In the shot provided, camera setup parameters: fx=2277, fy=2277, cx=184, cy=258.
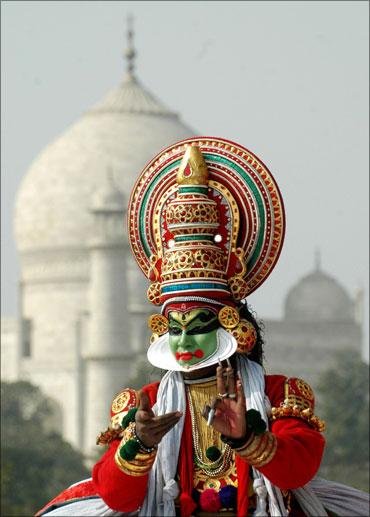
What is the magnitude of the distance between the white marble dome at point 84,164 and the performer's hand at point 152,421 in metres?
75.3

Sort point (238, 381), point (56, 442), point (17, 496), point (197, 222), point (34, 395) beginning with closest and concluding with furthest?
point (238, 381)
point (197, 222)
point (17, 496)
point (56, 442)
point (34, 395)

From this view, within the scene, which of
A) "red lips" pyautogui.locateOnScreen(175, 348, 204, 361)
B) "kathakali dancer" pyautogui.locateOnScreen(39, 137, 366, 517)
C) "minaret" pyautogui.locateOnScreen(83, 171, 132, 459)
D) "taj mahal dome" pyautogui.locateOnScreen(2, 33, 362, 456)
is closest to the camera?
"kathakali dancer" pyautogui.locateOnScreen(39, 137, 366, 517)

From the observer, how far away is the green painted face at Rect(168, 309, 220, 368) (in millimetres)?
8773

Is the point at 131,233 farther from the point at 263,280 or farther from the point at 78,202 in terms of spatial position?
the point at 78,202

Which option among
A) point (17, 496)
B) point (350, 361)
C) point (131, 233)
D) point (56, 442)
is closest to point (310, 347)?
point (350, 361)

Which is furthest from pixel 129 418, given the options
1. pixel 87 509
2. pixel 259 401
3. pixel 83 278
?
pixel 83 278

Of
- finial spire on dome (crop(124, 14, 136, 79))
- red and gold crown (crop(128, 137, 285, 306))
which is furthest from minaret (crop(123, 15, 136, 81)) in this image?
red and gold crown (crop(128, 137, 285, 306))

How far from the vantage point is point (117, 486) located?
8.51m

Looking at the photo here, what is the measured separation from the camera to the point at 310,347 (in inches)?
3290

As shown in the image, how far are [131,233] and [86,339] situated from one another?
2674 inches

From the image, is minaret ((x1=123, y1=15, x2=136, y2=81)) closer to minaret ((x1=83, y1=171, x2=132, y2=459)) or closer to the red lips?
minaret ((x1=83, y1=171, x2=132, y2=459))

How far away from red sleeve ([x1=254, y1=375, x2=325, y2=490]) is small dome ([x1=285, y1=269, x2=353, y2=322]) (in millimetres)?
78549

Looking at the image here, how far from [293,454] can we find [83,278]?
75.6m

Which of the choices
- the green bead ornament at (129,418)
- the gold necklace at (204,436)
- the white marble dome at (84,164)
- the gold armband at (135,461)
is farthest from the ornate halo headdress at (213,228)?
the white marble dome at (84,164)
